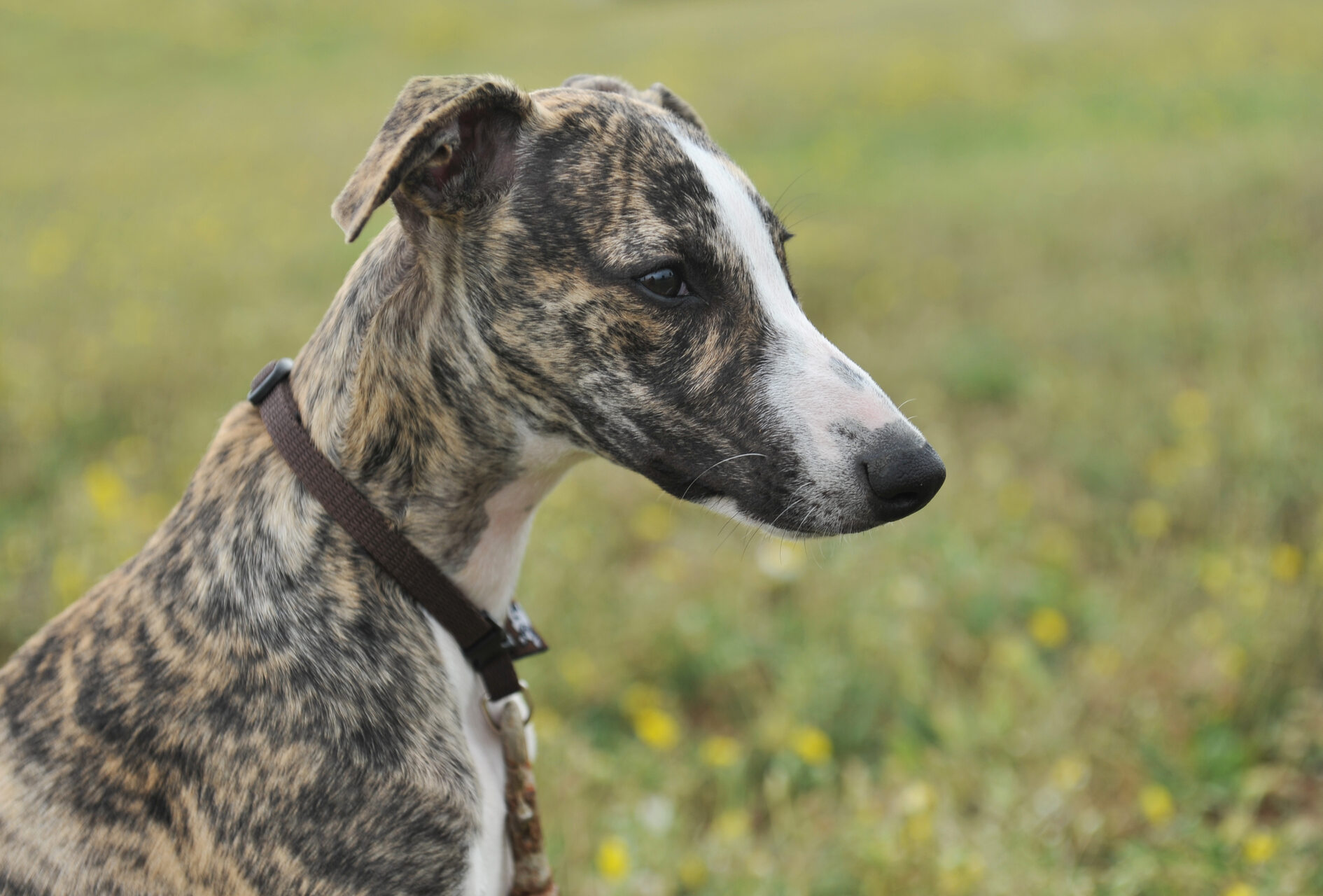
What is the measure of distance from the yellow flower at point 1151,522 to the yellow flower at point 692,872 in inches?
104

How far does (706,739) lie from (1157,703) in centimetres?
160

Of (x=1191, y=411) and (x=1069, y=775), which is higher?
(x=1191, y=411)

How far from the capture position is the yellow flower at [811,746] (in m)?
3.28

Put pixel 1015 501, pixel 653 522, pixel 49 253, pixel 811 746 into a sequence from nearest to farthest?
pixel 811 746 → pixel 1015 501 → pixel 653 522 → pixel 49 253

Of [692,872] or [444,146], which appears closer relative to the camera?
[444,146]

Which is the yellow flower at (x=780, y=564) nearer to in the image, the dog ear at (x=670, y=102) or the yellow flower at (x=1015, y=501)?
the yellow flower at (x=1015, y=501)

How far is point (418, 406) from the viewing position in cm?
218

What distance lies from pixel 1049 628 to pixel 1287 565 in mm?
939

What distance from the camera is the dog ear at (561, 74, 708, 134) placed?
2795 millimetres

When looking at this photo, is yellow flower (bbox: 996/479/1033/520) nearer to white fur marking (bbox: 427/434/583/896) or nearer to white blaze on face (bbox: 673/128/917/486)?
white blaze on face (bbox: 673/128/917/486)

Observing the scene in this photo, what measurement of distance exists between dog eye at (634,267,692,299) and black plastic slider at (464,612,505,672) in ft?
2.70

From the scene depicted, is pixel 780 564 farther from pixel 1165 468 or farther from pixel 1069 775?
pixel 1165 468

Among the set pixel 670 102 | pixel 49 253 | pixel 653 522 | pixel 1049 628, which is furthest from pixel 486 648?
pixel 49 253

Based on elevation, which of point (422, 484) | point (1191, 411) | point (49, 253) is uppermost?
point (422, 484)
